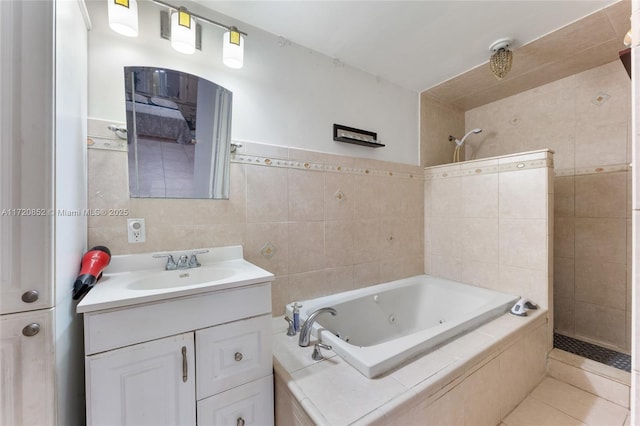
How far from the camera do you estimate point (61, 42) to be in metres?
0.82

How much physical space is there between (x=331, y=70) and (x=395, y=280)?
177 centimetres

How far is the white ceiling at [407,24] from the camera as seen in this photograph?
141 centimetres

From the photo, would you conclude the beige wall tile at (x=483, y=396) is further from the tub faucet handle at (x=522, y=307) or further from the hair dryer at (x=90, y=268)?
the hair dryer at (x=90, y=268)

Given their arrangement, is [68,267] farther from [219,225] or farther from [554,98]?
[554,98]

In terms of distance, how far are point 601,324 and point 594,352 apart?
10.5 inches

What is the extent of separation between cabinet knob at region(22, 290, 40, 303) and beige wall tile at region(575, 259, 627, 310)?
3.23 meters

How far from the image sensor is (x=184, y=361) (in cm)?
90

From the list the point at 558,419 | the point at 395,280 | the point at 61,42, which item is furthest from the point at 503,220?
the point at 61,42

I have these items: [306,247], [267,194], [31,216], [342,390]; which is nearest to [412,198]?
[306,247]

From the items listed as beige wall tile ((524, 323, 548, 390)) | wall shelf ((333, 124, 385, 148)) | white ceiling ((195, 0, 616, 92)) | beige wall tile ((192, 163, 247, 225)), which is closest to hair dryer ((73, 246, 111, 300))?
beige wall tile ((192, 163, 247, 225))

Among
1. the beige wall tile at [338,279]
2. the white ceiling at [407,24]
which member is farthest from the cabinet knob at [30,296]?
the white ceiling at [407,24]

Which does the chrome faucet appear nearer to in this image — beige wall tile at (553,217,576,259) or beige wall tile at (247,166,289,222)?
beige wall tile at (247,166,289,222)

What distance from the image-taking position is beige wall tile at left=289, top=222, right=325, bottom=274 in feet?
5.57

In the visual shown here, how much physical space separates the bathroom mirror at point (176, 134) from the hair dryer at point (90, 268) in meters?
0.30
